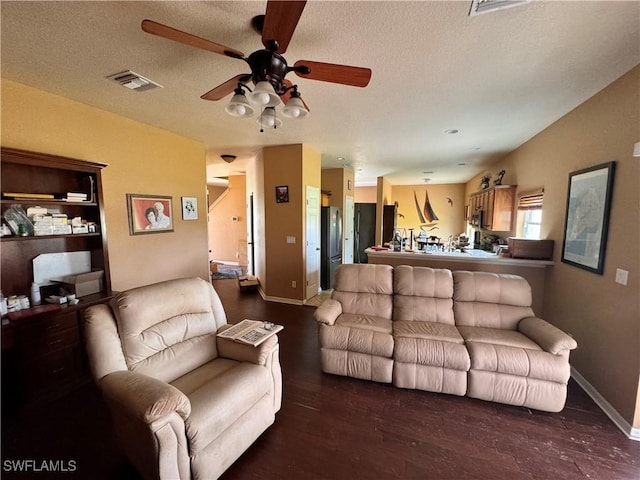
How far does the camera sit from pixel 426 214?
928 centimetres

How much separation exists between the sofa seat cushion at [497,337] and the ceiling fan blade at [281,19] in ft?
8.55

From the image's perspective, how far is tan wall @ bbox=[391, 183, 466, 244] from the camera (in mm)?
8898

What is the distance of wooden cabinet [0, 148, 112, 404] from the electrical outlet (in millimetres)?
4484

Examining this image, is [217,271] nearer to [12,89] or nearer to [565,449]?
[12,89]

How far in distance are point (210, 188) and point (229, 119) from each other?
24.6 feet

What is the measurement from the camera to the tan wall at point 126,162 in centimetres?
229

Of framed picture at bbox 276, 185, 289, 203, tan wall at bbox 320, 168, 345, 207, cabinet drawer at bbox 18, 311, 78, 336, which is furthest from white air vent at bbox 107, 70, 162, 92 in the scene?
tan wall at bbox 320, 168, 345, 207

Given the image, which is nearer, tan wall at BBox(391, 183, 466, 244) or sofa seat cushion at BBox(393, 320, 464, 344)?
sofa seat cushion at BBox(393, 320, 464, 344)

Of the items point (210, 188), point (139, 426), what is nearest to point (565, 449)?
point (139, 426)

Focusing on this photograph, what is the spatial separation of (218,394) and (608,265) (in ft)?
10.3

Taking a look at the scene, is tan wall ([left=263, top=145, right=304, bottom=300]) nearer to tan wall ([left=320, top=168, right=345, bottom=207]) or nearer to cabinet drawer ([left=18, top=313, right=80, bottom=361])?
tan wall ([left=320, top=168, right=345, bottom=207])

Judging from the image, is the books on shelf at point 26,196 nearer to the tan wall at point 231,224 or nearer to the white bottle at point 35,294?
the white bottle at point 35,294

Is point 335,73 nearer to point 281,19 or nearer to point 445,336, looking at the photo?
point 281,19

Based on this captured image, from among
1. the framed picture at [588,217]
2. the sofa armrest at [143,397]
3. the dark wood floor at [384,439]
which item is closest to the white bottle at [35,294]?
the dark wood floor at [384,439]
